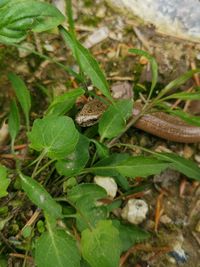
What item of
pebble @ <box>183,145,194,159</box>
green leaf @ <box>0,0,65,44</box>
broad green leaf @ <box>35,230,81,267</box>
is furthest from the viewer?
pebble @ <box>183,145,194,159</box>

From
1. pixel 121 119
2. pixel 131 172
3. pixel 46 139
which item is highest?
pixel 46 139

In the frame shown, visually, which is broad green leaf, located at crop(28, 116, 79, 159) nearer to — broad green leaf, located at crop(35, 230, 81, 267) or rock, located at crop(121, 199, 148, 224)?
broad green leaf, located at crop(35, 230, 81, 267)

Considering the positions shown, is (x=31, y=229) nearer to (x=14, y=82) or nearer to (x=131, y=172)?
(x=131, y=172)

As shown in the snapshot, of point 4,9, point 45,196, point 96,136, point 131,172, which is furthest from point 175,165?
point 4,9

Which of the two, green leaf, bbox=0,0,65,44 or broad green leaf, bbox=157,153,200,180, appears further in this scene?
broad green leaf, bbox=157,153,200,180

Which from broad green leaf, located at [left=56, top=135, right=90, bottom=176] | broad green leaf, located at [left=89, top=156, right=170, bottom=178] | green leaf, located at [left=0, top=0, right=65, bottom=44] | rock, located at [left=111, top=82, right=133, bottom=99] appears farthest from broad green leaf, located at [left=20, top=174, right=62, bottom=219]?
rock, located at [left=111, top=82, right=133, bottom=99]

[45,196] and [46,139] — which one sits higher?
[46,139]

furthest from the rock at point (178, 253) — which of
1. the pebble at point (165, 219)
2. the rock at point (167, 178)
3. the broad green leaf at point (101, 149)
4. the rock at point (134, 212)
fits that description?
the broad green leaf at point (101, 149)

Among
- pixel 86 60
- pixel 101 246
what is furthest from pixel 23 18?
pixel 101 246
